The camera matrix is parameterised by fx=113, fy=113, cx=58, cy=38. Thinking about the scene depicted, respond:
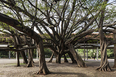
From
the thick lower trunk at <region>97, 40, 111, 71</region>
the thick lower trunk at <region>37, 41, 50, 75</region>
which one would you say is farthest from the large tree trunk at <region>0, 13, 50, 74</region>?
the thick lower trunk at <region>97, 40, 111, 71</region>

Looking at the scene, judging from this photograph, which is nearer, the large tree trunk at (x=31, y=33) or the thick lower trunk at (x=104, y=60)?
the large tree trunk at (x=31, y=33)

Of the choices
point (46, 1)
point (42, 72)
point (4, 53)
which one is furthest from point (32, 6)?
point (4, 53)

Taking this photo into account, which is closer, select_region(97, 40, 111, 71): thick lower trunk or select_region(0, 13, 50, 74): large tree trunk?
select_region(0, 13, 50, 74): large tree trunk

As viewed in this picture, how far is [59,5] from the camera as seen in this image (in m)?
10.2

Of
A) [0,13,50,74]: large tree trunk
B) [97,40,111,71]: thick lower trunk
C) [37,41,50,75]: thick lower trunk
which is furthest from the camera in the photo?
[97,40,111,71]: thick lower trunk

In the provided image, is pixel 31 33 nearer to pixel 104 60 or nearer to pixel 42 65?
pixel 42 65

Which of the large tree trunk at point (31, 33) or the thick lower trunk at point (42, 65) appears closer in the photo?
the large tree trunk at point (31, 33)

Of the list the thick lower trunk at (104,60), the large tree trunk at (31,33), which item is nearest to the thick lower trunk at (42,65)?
the large tree trunk at (31,33)

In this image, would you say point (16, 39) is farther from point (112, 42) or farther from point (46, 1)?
point (112, 42)

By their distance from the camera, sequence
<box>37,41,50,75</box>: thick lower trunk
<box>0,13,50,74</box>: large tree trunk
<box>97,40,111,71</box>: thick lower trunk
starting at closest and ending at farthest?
<box>0,13,50,74</box>: large tree trunk, <box>37,41,50,75</box>: thick lower trunk, <box>97,40,111,71</box>: thick lower trunk

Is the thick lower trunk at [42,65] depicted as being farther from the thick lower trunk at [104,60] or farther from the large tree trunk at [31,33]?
the thick lower trunk at [104,60]

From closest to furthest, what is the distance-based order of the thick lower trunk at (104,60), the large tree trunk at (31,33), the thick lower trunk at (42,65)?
the large tree trunk at (31,33) → the thick lower trunk at (42,65) → the thick lower trunk at (104,60)

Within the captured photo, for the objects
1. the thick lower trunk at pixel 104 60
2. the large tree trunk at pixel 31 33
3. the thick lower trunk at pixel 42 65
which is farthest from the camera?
the thick lower trunk at pixel 104 60

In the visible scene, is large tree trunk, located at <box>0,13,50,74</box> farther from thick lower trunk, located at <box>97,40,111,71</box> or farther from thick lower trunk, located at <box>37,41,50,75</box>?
thick lower trunk, located at <box>97,40,111,71</box>
